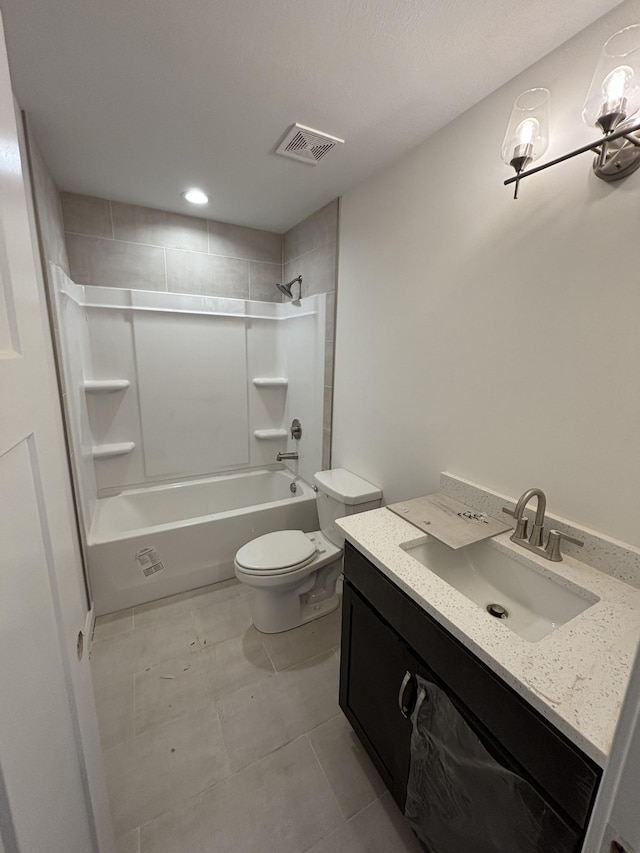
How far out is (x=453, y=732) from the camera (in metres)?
0.81

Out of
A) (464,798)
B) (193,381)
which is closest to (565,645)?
(464,798)

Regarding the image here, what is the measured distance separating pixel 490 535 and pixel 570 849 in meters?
0.68

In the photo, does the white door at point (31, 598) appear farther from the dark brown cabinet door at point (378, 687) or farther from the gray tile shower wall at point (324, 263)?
the gray tile shower wall at point (324, 263)

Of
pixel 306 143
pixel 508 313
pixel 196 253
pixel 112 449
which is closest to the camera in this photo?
pixel 508 313

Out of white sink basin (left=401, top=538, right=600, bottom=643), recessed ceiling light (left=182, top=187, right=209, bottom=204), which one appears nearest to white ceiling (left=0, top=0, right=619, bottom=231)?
recessed ceiling light (left=182, top=187, right=209, bottom=204)

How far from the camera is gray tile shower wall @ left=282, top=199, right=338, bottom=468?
2.13m

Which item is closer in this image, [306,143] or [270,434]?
[306,143]

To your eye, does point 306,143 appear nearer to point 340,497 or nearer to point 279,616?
point 340,497

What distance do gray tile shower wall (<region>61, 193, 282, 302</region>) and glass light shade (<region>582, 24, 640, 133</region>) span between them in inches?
88.4

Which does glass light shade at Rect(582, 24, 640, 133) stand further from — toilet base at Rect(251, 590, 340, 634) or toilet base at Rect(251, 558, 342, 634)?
toilet base at Rect(251, 590, 340, 634)

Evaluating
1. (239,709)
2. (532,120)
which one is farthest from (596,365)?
(239,709)

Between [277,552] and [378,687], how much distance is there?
812mm

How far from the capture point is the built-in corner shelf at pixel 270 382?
9.24 feet

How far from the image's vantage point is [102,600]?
1.92 meters
